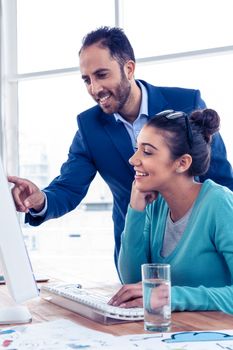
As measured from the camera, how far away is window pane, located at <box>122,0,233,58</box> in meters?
3.18

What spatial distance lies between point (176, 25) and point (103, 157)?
1.39 metres

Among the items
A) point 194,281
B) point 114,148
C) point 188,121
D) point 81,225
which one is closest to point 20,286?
point 194,281

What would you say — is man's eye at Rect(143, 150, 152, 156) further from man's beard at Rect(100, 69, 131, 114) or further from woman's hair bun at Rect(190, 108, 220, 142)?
man's beard at Rect(100, 69, 131, 114)

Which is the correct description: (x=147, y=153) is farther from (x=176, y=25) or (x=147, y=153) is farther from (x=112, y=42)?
(x=176, y=25)

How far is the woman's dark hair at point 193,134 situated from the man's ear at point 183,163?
1cm

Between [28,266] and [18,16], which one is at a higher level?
[18,16]

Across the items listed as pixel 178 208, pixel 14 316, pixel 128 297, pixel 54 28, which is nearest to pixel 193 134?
pixel 178 208

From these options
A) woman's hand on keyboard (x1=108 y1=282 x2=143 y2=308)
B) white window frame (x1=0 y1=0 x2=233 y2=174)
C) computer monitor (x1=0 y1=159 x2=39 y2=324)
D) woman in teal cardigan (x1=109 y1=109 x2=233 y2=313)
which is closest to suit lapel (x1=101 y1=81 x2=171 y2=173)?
woman in teal cardigan (x1=109 y1=109 x2=233 y2=313)

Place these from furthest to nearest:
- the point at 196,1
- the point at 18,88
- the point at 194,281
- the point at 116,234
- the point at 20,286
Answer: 1. the point at 18,88
2. the point at 196,1
3. the point at 116,234
4. the point at 194,281
5. the point at 20,286

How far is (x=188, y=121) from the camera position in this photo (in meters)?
1.78

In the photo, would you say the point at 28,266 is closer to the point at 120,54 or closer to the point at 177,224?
the point at 177,224

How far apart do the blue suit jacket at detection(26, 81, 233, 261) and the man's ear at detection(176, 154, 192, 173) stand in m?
0.46

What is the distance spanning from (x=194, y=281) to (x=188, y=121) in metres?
0.49

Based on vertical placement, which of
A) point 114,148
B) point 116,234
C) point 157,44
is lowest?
point 116,234
